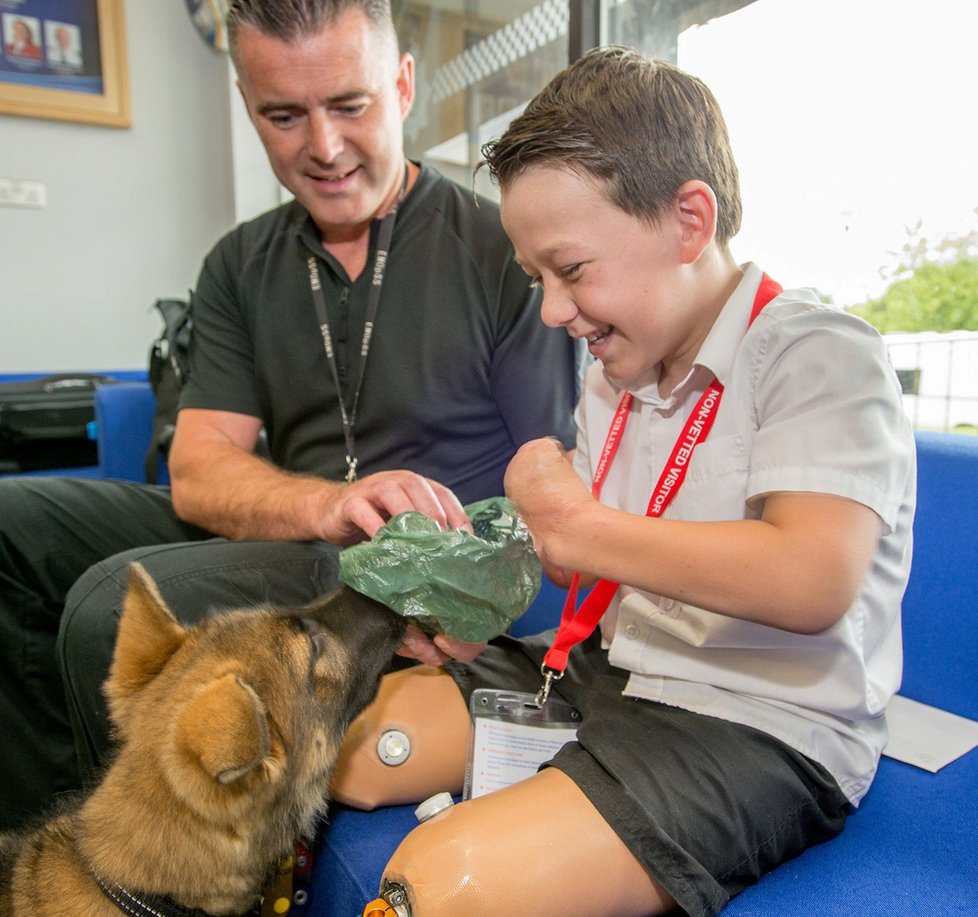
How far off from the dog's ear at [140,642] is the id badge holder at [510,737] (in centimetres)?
52

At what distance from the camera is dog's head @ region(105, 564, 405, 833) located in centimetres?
106

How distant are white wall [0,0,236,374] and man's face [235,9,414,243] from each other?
330cm

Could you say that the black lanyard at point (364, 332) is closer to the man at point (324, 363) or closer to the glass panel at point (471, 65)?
the man at point (324, 363)

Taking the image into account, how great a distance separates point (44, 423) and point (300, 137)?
2.64 meters

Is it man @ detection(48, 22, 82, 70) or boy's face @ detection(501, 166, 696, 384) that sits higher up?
man @ detection(48, 22, 82, 70)

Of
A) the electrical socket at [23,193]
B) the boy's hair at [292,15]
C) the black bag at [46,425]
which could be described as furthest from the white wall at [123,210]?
the boy's hair at [292,15]

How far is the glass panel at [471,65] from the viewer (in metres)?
3.26

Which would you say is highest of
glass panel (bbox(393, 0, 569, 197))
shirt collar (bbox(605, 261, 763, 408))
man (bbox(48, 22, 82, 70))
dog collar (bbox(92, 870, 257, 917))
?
man (bbox(48, 22, 82, 70))

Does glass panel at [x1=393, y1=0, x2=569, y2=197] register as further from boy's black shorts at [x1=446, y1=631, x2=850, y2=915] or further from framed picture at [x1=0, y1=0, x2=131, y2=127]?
boy's black shorts at [x1=446, y1=631, x2=850, y2=915]

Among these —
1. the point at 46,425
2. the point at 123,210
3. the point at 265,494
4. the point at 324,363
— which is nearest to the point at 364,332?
the point at 324,363

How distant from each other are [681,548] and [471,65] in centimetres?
335

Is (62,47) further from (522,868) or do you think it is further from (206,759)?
(522,868)

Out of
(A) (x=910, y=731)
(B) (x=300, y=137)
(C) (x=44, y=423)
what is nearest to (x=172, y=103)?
(C) (x=44, y=423)

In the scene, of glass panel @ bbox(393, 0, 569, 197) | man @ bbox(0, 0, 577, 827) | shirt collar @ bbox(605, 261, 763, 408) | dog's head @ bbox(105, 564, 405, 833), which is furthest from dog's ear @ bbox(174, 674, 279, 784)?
glass panel @ bbox(393, 0, 569, 197)
